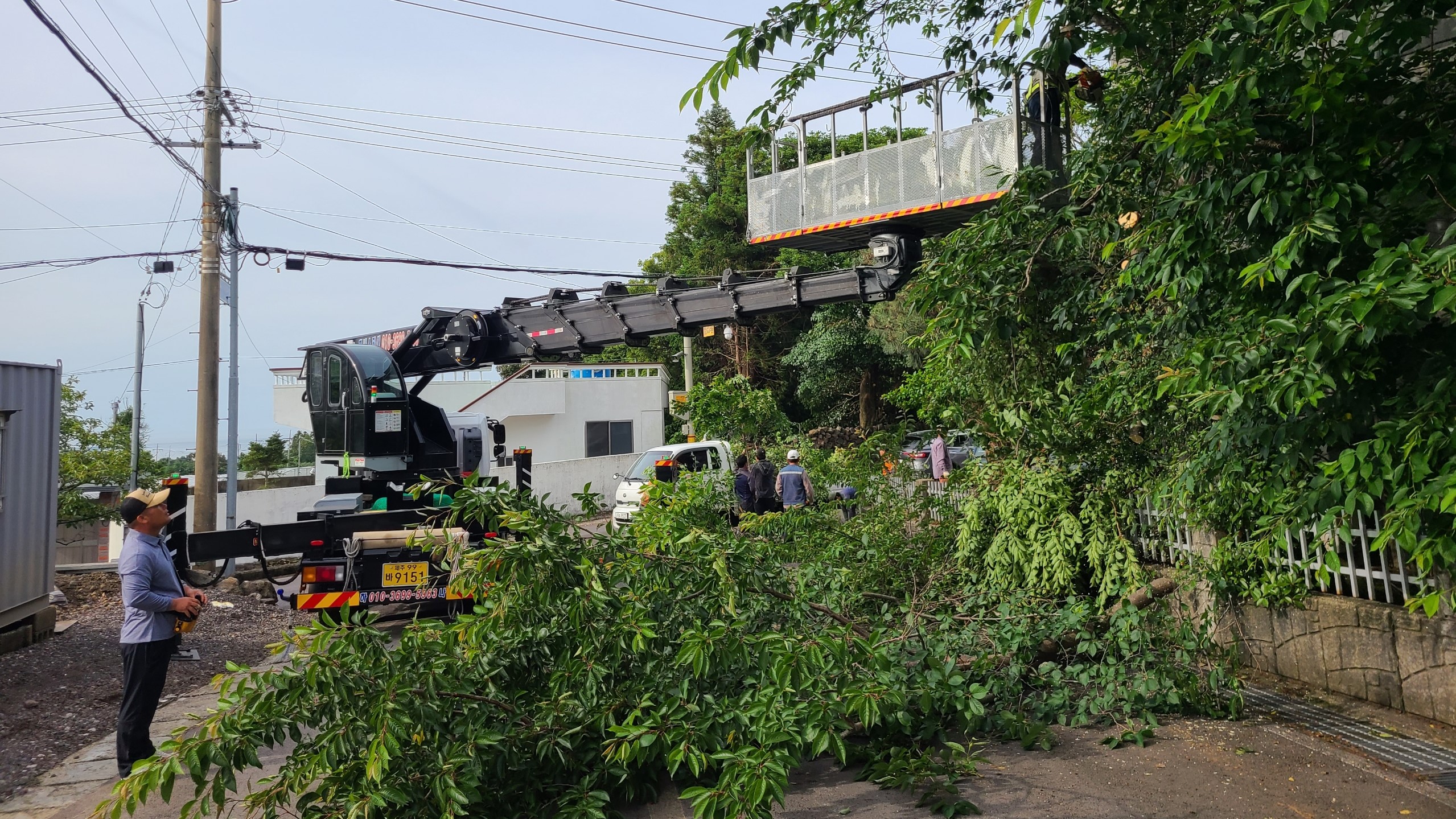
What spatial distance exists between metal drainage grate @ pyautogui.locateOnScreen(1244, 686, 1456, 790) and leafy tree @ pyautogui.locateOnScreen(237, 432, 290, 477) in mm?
41599

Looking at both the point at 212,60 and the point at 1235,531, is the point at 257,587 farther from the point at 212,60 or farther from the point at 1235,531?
the point at 1235,531

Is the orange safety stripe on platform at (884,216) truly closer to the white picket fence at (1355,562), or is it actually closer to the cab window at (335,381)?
the white picket fence at (1355,562)

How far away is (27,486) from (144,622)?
4.88 metres

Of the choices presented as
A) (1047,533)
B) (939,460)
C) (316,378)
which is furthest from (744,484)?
(1047,533)

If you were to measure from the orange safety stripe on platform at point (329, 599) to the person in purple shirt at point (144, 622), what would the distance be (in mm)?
2903

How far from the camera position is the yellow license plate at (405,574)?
8.78 m

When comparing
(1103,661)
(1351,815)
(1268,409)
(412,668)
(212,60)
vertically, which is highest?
(212,60)

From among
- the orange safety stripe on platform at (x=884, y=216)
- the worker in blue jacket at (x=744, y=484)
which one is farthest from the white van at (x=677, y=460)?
the orange safety stripe on platform at (x=884, y=216)

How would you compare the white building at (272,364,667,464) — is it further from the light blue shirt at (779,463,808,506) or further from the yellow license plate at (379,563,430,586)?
the yellow license plate at (379,563,430,586)

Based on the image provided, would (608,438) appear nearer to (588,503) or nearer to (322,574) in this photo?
(322,574)

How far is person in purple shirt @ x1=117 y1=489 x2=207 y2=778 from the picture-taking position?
5496mm

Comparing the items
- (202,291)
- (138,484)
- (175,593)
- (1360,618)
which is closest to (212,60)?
(202,291)

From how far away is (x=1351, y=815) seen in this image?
4.35 metres

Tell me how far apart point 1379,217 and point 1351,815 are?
2.83 metres
